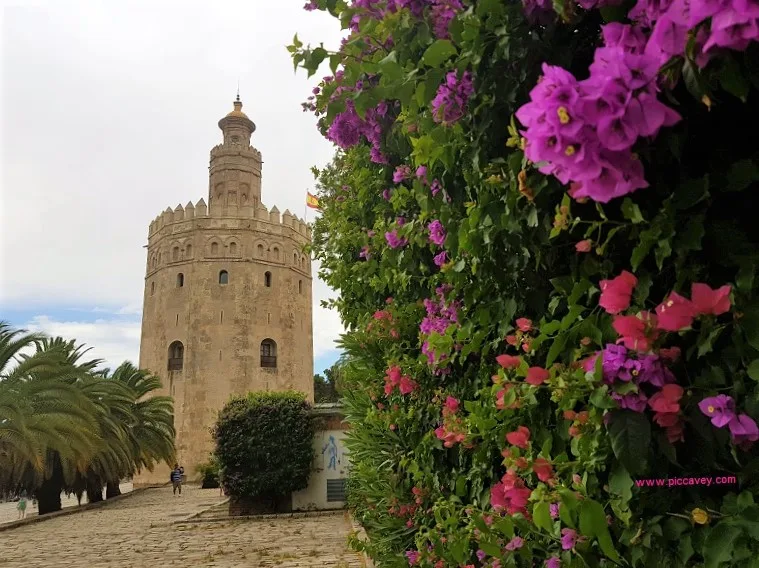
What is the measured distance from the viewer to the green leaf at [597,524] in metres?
1.23

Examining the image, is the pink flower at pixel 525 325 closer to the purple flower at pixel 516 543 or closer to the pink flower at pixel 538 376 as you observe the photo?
the pink flower at pixel 538 376

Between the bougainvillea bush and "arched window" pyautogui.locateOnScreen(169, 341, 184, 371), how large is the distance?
30.9 metres

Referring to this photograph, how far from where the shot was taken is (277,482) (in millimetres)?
13898

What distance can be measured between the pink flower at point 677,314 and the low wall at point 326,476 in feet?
45.1

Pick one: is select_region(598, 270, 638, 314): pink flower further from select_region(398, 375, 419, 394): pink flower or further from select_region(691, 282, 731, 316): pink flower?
select_region(398, 375, 419, 394): pink flower

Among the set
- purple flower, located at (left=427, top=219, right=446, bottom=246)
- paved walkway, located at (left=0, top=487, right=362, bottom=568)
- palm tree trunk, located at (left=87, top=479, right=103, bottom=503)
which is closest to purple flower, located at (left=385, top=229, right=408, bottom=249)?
purple flower, located at (left=427, top=219, right=446, bottom=246)

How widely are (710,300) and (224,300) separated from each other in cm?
3161

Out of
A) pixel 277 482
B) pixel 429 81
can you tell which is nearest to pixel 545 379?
pixel 429 81

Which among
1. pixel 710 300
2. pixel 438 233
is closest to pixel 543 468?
pixel 710 300

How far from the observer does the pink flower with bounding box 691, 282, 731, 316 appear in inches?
42.7

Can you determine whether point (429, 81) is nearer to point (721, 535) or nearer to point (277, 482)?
point (721, 535)

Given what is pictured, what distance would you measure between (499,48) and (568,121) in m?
0.56

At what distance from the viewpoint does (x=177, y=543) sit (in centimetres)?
955

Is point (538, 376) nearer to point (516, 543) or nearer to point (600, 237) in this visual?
point (600, 237)
